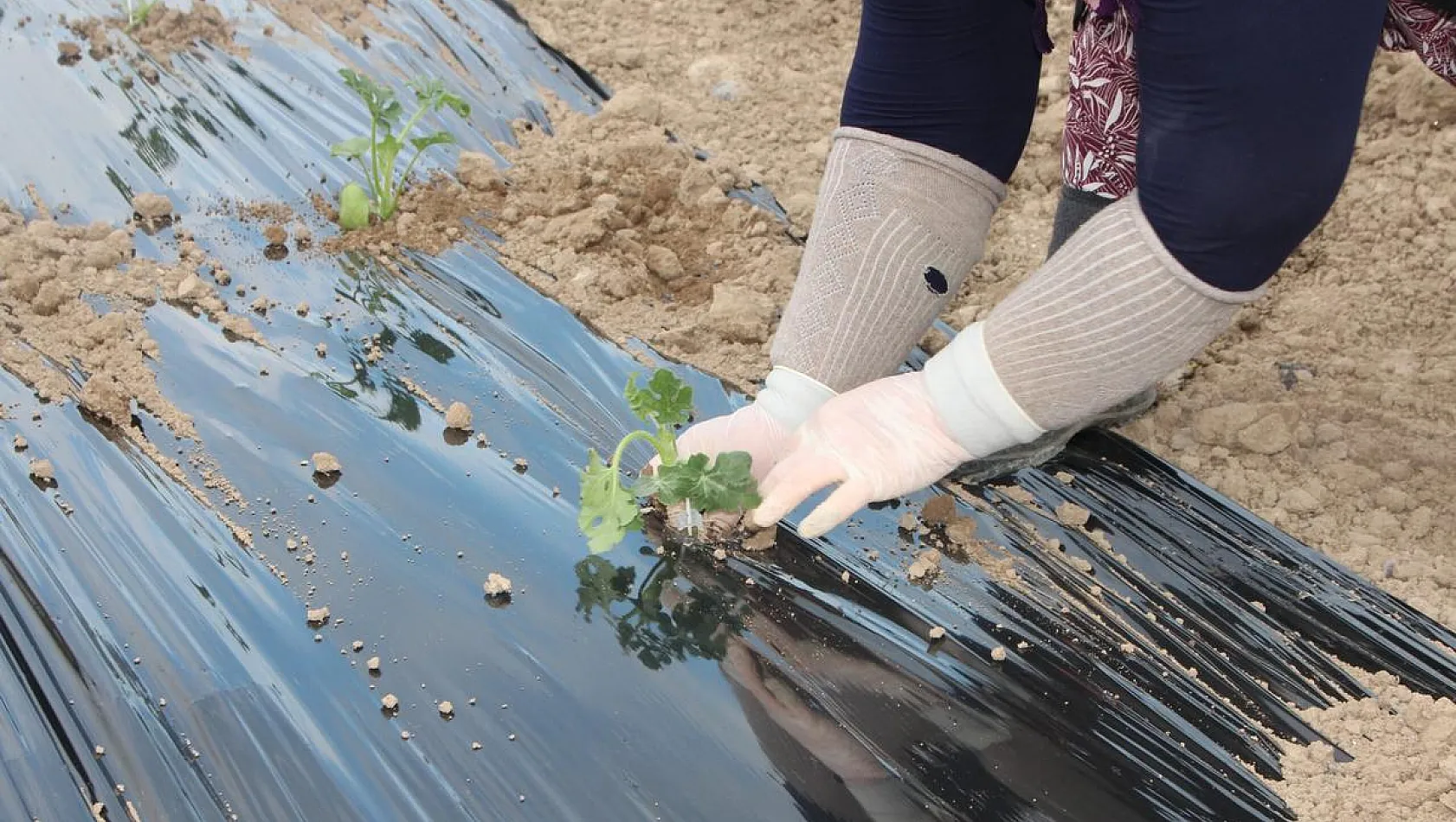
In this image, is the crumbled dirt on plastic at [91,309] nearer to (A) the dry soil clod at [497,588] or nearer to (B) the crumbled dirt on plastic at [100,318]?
(B) the crumbled dirt on plastic at [100,318]

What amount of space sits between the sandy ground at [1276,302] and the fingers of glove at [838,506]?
493mm

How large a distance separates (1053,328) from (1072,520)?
401 millimetres

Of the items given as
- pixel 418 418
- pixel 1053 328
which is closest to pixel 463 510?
pixel 418 418

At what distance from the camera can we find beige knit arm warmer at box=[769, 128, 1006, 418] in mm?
1798

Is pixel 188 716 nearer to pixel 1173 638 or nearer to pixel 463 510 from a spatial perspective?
pixel 463 510

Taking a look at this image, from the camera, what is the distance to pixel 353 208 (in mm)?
2373

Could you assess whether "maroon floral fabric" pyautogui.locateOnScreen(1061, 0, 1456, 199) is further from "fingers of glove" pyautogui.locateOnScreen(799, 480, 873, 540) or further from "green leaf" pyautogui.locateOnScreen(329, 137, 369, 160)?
"green leaf" pyautogui.locateOnScreen(329, 137, 369, 160)

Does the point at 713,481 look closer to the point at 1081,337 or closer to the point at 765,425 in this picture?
the point at 765,425

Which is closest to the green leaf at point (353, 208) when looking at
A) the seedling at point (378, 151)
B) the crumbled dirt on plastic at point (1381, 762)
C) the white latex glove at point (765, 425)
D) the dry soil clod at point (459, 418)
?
the seedling at point (378, 151)

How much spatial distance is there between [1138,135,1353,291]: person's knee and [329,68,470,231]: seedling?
4.87 ft

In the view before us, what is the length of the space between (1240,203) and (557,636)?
0.96 meters

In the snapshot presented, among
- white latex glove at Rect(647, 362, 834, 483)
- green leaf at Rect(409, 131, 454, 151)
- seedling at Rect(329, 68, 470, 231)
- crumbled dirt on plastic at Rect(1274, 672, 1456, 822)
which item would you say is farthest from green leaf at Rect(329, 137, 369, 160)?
crumbled dirt on plastic at Rect(1274, 672, 1456, 822)

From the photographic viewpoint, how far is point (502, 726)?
4.74ft

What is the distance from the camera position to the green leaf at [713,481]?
158 cm
